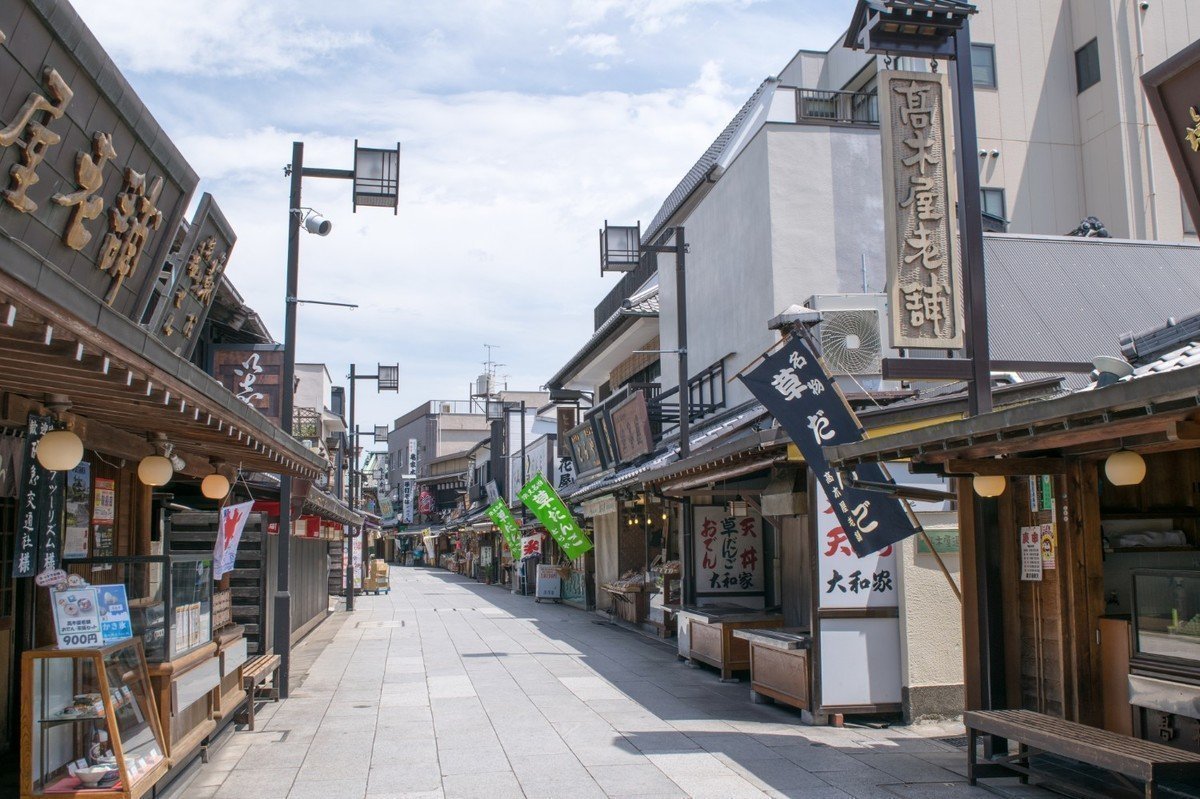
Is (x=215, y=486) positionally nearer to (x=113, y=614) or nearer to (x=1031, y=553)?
(x=113, y=614)

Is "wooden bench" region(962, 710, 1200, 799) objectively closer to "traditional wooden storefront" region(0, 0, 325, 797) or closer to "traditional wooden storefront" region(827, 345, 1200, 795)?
"traditional wooden storefront" region(827, 345, 1200, 795)

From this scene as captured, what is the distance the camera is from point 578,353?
32.8 metres

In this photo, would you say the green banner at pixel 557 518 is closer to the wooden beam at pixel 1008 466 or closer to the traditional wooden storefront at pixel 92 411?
the traditional wooden storefront at pixel 92 411

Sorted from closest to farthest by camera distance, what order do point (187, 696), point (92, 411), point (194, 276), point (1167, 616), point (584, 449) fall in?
point (92, 411), point (1167, 616), point (187, 696), point (194, 276), point (584, 449)

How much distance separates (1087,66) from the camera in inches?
963

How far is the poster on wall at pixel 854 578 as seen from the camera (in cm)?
1213

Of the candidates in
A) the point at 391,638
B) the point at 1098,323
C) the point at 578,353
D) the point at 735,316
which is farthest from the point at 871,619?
the point at 578,353

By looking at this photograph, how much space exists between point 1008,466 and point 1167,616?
1.69 metres

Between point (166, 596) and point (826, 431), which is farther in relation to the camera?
point (826, 431)

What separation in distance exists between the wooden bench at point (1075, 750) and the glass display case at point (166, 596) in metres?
6.92

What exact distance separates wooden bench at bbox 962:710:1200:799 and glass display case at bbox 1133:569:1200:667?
76cm

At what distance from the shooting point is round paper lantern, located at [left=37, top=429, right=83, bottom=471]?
23.1 ft

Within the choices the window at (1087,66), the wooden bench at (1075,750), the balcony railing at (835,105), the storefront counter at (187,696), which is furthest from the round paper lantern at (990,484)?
the window at (1087,66)

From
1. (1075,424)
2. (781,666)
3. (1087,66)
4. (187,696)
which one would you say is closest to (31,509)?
(187,696)
